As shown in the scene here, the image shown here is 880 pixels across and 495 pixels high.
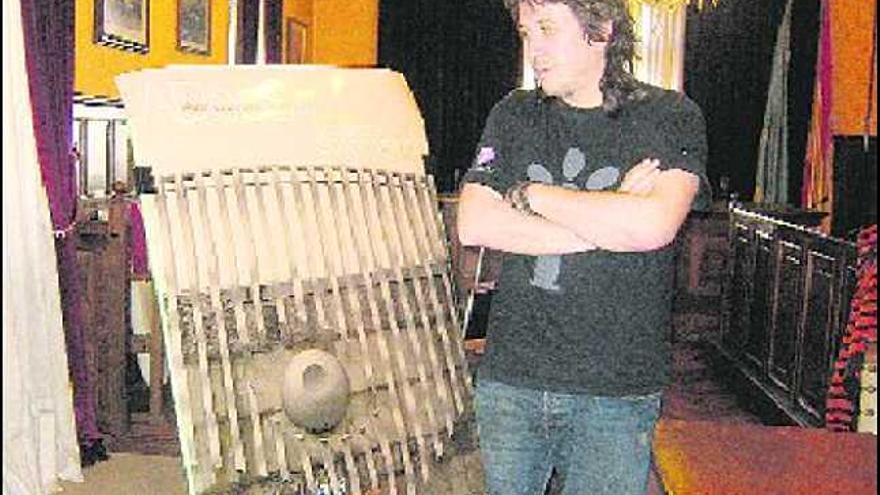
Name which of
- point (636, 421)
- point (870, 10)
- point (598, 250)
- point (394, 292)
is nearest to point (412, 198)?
point (394, 292)

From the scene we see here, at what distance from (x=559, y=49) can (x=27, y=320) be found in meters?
2.89

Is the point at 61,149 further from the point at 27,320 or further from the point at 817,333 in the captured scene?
the point at 817,333

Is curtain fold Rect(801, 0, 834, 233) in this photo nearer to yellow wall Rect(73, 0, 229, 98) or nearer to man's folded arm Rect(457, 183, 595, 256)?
yellow wall Rect(73, 0, 229, 98)

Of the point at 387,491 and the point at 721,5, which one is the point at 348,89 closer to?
the point at 387,491

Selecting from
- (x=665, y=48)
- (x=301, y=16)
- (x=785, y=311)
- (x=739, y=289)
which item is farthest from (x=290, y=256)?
(x=665, y=48)

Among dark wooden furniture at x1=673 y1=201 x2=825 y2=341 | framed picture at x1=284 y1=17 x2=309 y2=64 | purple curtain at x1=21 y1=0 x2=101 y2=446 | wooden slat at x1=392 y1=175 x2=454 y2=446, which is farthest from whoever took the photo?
framed picture at x1=284 y1=17 x2=309 y2=64

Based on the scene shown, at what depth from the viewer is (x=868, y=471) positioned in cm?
141

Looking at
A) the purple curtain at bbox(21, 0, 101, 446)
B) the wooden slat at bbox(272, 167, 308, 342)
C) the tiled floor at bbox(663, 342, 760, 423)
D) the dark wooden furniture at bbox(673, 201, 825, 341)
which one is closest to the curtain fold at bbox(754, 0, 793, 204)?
the dark wooden furniture at bbox(673, 201, 825, 341)

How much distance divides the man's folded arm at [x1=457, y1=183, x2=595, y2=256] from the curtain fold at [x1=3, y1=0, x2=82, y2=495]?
2436 mm

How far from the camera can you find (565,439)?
1.82 metres

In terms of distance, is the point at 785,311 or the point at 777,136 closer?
A: the point at 785,311

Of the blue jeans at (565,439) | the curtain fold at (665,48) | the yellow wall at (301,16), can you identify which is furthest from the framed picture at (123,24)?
the curtain fold at (665,48)

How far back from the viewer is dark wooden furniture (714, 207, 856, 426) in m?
4.58

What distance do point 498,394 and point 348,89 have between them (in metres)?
0.61
